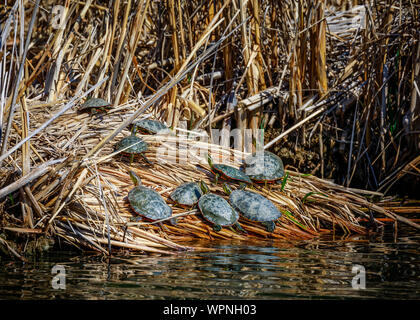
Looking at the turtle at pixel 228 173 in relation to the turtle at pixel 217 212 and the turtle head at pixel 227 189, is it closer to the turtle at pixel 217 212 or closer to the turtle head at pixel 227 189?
the turtle head at pixel 227 189

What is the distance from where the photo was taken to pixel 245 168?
14.8ft

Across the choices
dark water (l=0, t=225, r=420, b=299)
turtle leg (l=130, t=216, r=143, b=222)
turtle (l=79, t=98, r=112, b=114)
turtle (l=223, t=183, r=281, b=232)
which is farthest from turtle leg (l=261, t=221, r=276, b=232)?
turtle (l=79, t=98, r=112, b=114)

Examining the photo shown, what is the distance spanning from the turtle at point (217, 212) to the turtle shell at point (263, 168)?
1.76 feet

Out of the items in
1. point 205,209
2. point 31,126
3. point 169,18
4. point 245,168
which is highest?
point 169,18

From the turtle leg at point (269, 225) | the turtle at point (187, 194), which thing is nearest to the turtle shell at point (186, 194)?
the turtle at point (187, 194)

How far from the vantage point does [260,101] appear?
514 centimetres

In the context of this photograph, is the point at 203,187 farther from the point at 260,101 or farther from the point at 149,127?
the point at 260,101

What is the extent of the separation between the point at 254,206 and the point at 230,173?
0.43 metres

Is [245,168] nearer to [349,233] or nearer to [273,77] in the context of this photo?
Result: [349,233]

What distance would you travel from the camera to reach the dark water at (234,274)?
98.3 inches

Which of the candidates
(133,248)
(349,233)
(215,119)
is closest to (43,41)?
(215,119)

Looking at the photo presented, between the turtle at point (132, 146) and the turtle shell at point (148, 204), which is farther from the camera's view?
the turtle at point (132, 146)
